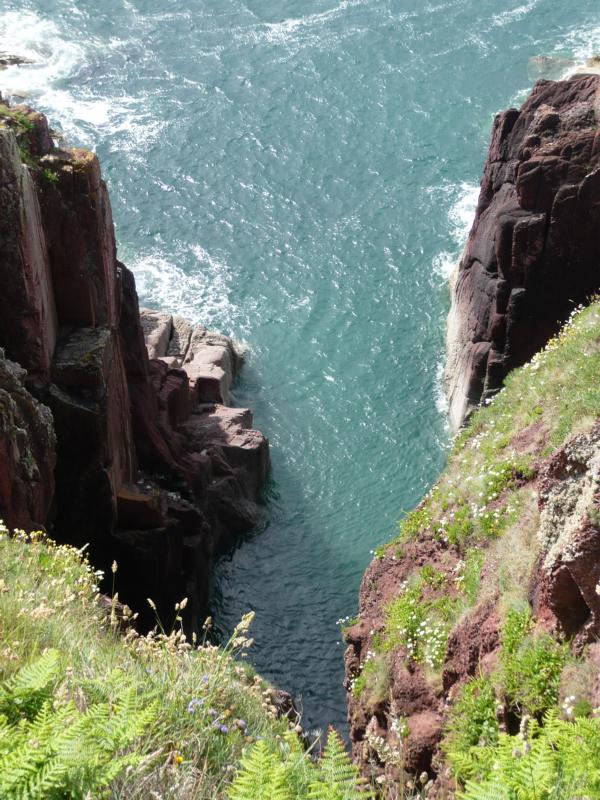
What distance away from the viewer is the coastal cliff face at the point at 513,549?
10.1 m

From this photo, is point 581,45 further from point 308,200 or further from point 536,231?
point 536,231

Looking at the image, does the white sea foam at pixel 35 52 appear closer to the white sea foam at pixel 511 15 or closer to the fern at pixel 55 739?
the white sea foam at pixel 511 15

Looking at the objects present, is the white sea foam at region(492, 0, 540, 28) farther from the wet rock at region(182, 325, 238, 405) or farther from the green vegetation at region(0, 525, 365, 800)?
the green vegetation at region(0, 525, 365, 800)

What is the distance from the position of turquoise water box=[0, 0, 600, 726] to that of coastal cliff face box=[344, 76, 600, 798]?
19.0 ft

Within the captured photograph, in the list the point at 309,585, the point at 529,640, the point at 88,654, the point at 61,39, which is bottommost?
the point at 309,585

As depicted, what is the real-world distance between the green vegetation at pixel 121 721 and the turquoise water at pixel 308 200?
43.2 feet

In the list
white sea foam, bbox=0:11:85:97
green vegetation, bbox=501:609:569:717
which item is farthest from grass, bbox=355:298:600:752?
white sea foam, bbox=0:11:85:97

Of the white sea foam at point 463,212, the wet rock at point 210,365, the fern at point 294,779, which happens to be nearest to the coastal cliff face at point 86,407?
the wet rock at point 210,365

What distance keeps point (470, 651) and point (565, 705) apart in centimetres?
255

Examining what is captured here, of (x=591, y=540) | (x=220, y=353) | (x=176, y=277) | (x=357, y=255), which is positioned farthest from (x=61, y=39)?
(x=591, y=540)

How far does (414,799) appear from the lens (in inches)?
281

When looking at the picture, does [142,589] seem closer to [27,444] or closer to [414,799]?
[27,444]

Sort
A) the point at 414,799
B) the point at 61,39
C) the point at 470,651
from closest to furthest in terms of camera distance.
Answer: the point at 414,799 → the point at 470,651 → the point at 61,39

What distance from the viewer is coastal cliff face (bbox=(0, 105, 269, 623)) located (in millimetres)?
16844
